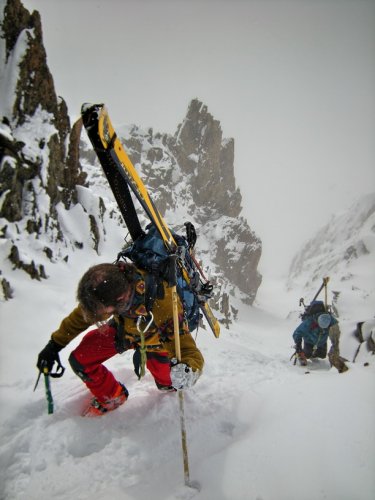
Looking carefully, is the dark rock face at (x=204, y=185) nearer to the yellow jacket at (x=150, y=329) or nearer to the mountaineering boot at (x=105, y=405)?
the mountaineering boot at (x=105, y=405)

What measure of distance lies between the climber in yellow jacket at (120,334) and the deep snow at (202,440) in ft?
1.18

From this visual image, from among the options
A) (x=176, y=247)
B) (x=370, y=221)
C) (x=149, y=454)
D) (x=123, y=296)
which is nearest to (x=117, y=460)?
(x=149, y=454)

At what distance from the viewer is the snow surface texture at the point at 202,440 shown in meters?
2.17

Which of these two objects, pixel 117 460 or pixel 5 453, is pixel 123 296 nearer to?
pixel 117 460

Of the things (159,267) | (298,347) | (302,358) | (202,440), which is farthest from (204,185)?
(202,440)

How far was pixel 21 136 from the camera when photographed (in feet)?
47.3

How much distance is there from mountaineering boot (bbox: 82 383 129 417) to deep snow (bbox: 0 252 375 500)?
9 centimetres

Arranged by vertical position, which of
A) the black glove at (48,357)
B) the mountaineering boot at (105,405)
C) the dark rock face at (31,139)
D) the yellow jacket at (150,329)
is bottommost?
the mountaineering boot at (105,405)

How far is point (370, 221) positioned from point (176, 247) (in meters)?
120

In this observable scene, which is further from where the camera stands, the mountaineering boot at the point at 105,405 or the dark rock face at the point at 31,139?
the dark rock face at the point at 31,139

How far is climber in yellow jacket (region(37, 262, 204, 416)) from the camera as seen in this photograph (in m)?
2.62

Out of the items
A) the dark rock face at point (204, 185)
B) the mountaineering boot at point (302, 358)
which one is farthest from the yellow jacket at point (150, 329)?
the dark rock face at point (204, 185)

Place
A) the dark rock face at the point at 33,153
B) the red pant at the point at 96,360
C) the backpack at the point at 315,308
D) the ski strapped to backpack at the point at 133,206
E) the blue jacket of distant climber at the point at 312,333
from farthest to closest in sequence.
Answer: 1. the dark rock face at the point at 33,153
2. the backpack at the point at 315,308
3. the blue jacket of distant climber at the point at 312,333
4. the red pant at the point at 96,360
5. the ski strapped to backpack at the point at 133,206

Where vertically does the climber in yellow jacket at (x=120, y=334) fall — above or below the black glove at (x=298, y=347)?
above
